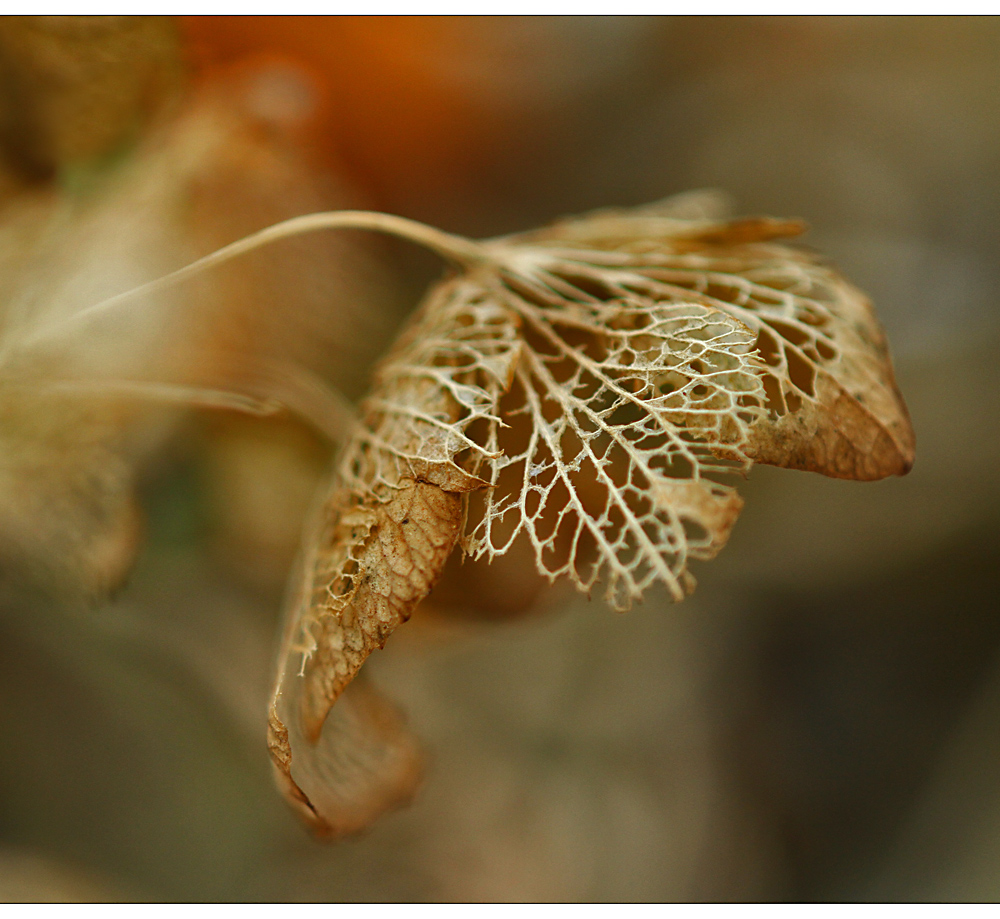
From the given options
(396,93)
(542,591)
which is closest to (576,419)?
(542,591)

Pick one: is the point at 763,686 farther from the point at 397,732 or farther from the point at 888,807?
the point at 397,732

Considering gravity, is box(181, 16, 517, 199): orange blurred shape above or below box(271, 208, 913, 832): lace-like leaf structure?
above

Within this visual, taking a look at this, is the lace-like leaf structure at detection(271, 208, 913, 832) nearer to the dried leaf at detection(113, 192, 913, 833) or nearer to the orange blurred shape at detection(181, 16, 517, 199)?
the dried leaf at detection(113, 192, 913, 833)

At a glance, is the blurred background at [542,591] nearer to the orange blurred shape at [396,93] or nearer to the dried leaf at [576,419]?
the orange blurred shape at [396,93]

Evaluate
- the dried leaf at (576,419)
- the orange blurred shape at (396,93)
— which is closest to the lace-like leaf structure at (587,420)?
the dried leaf at (576,419)

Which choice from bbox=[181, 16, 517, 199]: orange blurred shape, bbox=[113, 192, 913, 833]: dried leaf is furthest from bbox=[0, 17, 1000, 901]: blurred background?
bbox=[113, 192, 913, 833]: dried leaf

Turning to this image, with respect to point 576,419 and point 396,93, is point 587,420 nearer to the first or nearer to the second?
point 576,419
